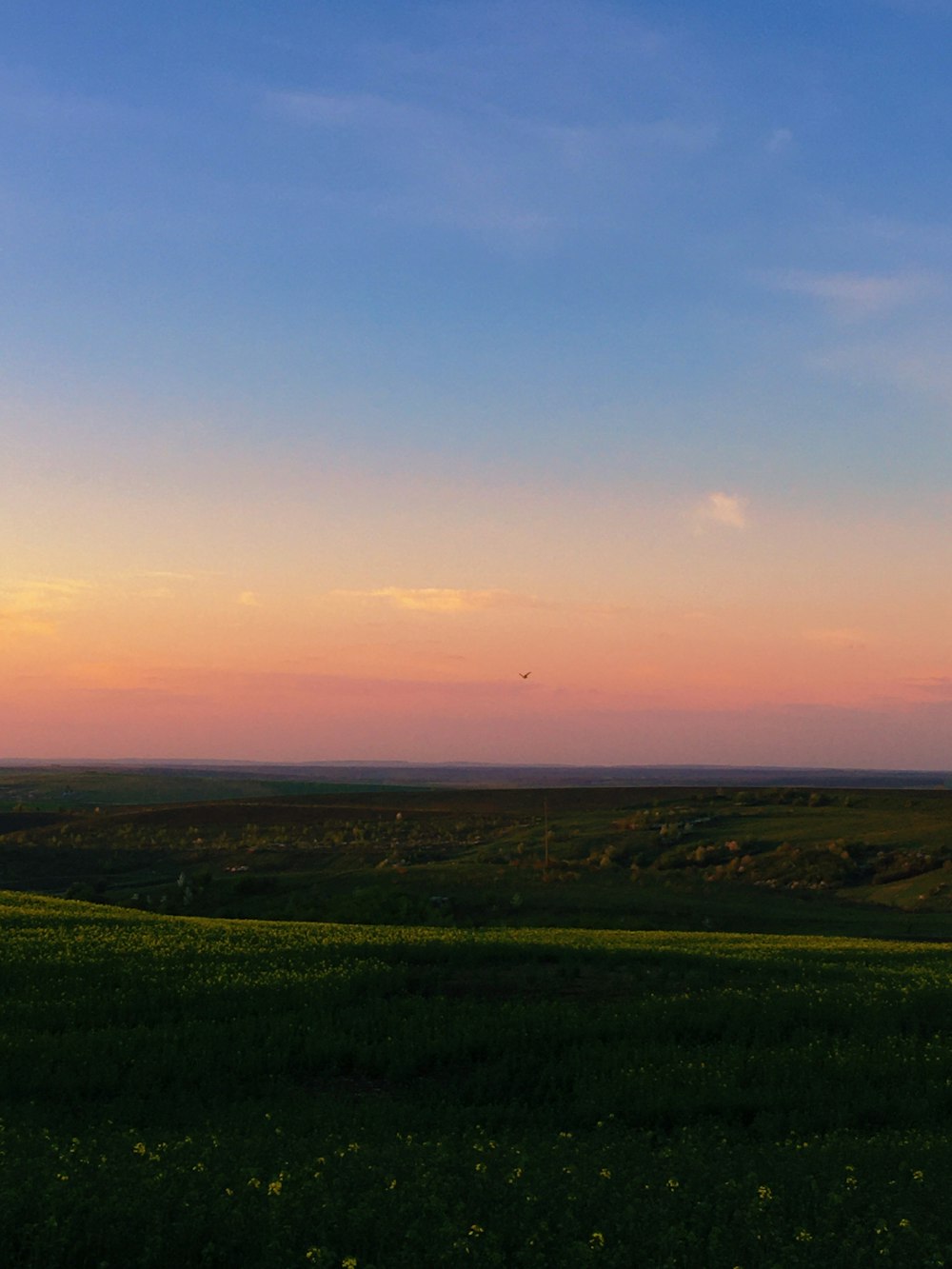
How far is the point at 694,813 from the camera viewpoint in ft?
298

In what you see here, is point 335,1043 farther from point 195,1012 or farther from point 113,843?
point 113,843

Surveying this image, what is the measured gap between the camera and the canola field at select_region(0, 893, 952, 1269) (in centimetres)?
843

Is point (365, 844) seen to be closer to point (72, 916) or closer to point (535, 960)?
point (72, 916)

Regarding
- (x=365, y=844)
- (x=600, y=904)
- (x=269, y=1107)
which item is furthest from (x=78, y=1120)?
(x=365, y=844)

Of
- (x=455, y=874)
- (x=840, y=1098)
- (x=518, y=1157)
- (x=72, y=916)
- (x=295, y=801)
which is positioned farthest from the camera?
(x=295, y=801)

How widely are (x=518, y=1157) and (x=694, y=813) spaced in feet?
271

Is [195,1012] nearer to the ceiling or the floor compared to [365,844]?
nearer to the ceiling

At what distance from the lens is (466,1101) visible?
583 inches

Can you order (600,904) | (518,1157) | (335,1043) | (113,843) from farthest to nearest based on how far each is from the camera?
(113,843) → (600,904) → (335,1043) → (518,1157)

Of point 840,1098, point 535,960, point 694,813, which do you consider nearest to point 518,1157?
point 840,1098

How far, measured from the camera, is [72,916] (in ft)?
95.3

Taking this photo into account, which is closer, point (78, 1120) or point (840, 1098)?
point (78, 1120)

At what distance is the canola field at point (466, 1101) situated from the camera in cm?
843

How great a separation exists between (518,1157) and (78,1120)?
607cm
